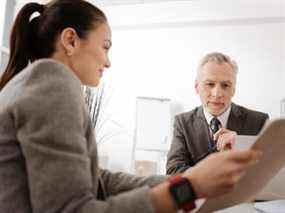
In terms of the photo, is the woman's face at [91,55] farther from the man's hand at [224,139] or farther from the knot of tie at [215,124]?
the knot of tie at [215,124]

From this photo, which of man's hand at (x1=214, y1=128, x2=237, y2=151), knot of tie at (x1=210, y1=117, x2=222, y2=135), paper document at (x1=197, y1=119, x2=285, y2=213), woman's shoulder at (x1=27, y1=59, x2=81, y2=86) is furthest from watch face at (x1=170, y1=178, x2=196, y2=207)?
knot of tie at (x1=210, y1=117, x2=222, y2=135)

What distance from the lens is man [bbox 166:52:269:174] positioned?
180 centimetres

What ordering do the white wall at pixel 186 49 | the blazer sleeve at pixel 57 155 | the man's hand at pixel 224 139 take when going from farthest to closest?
the white wall at pixel 186 49
the man's hand at pixel 224 139
the blazer sleeve at pixel 57 155

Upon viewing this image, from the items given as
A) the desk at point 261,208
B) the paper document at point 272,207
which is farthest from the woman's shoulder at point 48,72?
the paper document at point 272,207

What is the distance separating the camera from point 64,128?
61 cm

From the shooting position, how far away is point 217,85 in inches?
72.9

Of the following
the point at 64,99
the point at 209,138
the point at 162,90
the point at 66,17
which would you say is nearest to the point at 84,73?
the point at 66,17

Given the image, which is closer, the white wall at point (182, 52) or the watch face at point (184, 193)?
the watch face at point (184, 193)

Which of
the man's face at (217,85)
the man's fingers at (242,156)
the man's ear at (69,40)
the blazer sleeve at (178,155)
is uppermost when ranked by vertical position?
the man's ear at (69,40)

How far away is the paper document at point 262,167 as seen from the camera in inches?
24.5

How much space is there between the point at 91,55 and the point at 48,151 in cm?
36

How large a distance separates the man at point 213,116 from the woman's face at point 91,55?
94 cm

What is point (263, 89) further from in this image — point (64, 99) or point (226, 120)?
point (64, 99)

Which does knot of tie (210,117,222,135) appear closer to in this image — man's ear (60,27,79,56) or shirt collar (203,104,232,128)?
shirt collar (203,104,232,128)
